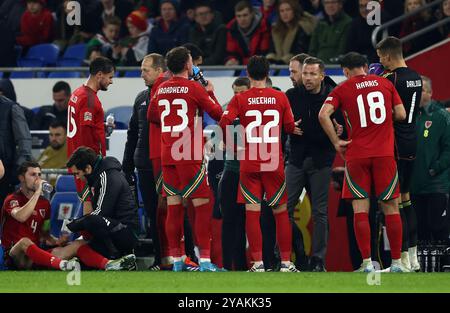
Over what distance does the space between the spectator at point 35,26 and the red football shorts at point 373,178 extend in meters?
9.04

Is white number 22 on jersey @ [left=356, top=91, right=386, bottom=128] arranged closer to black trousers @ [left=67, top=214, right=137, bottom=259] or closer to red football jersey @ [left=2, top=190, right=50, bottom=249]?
black trousers @ [left=67, top=214, right=137, bottom=259]

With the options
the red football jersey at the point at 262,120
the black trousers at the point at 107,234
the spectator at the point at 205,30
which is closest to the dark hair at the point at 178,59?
the red football jersey at the point at 262,120

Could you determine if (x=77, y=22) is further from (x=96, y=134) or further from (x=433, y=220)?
(x=433, y=220)

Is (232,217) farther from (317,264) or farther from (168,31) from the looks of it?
(168,31)

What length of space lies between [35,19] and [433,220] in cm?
881

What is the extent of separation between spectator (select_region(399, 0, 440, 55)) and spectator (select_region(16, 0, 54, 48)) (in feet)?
19.6

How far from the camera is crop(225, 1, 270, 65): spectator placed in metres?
17.6

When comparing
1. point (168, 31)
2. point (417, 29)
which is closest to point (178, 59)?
point (417, 29)

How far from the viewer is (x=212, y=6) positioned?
18.9m

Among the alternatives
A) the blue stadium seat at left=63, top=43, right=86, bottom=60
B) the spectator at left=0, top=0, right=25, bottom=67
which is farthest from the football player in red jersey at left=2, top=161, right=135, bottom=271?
the blue stadium seat at left=63, top=43, right=86, bottom=60

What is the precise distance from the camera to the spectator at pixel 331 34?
1692 centimetres

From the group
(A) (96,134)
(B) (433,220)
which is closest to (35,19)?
(A) (96,134)

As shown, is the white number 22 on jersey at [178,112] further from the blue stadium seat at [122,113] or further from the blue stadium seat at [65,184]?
the blue stadium seat at [122,113]
